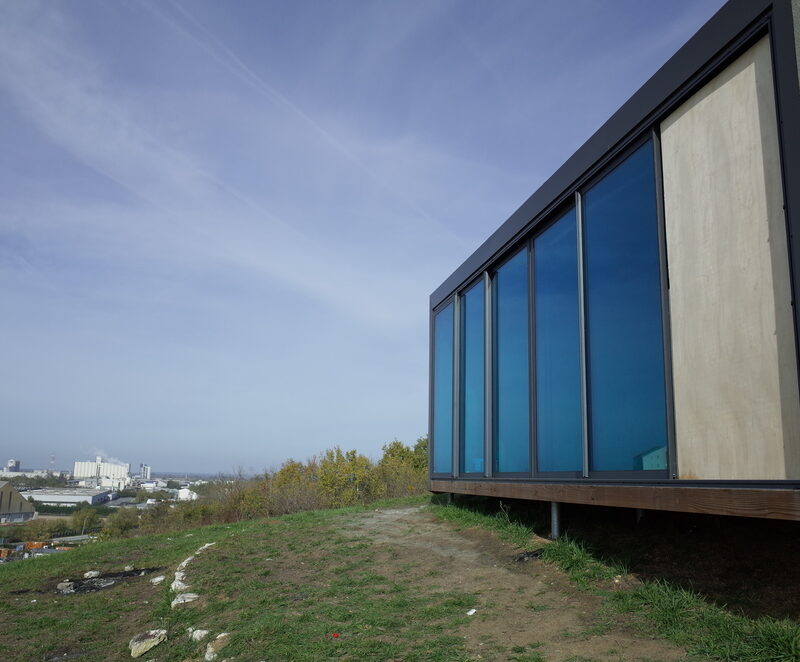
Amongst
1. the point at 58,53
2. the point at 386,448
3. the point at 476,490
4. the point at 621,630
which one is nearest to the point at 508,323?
the point at 476,490

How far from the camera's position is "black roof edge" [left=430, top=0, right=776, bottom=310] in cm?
466

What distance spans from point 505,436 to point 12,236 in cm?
1520

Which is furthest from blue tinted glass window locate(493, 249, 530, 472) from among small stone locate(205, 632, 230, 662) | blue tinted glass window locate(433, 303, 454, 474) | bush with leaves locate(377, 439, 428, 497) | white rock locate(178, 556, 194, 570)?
bush with leaves locate(377, 439, 428, 497)

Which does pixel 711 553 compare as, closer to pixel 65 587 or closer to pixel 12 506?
pixel 65 587

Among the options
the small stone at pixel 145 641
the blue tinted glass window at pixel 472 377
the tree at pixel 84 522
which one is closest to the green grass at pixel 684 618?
the blue tinted glass window at pixel 472 377

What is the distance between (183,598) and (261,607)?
1398 millimetres

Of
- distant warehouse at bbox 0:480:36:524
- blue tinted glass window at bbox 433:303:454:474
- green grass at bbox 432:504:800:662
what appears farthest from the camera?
distant warehouse at bbox 0:480:36:524

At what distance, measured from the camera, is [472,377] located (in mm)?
10102

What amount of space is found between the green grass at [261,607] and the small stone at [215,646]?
9cm

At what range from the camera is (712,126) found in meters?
4.89

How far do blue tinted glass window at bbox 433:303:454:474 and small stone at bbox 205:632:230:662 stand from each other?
18.5 feet

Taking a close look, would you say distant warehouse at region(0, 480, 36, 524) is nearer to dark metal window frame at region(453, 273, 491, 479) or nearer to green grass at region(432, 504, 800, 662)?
dark metal window frame at region(453, 273, 491, 479)

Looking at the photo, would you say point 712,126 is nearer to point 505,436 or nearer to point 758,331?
point 758,331

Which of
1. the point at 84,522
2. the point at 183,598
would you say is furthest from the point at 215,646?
the point at 84,522
